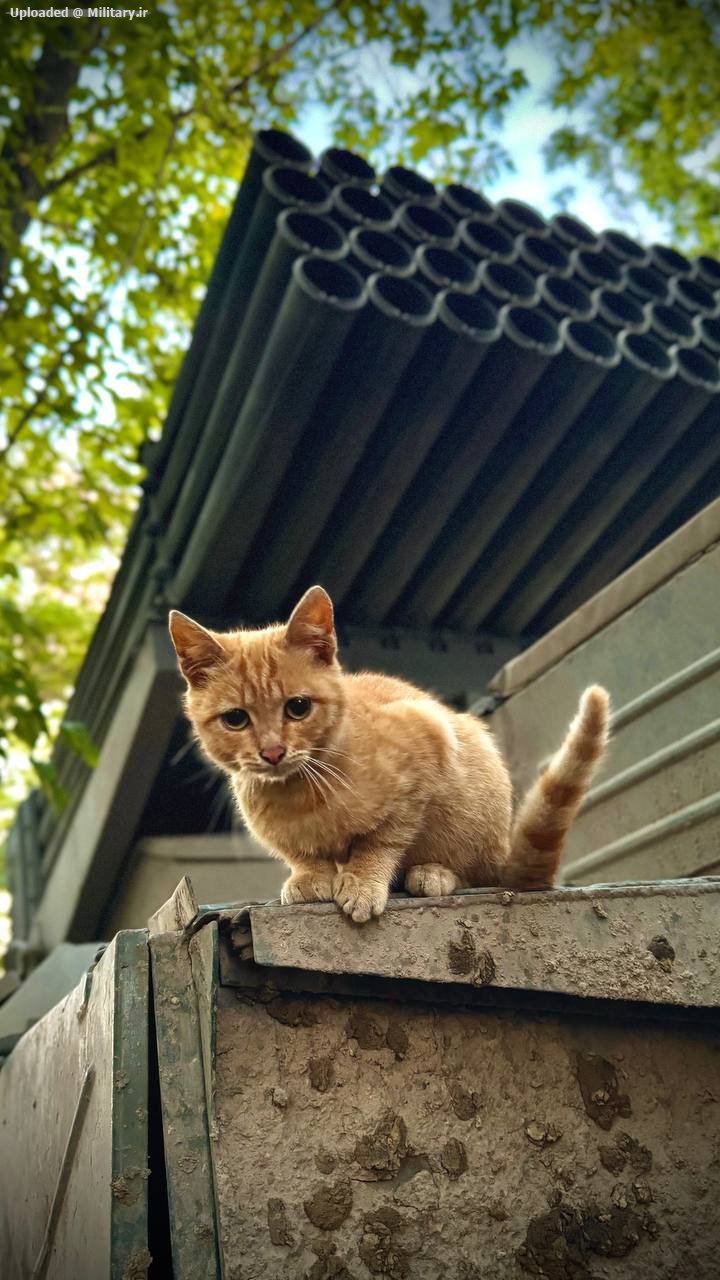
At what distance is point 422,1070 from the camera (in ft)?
6.86

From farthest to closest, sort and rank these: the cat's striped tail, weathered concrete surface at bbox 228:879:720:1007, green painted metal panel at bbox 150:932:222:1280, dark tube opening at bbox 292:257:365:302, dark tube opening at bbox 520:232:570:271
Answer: dark tube opening at bbox 520:232:570:271
dark tube opening at bbox 292:257:365:302
the cat's striped tail
weathered concrete surface at bbox 228:879:720:1007
green painted metal panel at bbox 150:932:222:1280

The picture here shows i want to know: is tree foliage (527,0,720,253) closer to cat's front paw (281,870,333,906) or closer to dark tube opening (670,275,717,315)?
dark tube opening (670,275,717,315)

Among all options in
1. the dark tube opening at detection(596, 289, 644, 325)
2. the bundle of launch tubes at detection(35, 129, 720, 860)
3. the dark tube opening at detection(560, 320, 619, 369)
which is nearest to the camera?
the bundle of launch tubes at detection(35, 129, 720, 860)

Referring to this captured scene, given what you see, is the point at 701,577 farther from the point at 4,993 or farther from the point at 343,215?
the point at 4,993

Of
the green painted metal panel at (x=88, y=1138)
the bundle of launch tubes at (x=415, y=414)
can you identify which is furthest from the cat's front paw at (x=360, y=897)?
the bundle of launch tubes at (x=415, y=414)

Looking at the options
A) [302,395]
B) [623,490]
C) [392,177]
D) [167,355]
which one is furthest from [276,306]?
[167,355]

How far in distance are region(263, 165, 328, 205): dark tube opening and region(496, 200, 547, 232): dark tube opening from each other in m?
1.21

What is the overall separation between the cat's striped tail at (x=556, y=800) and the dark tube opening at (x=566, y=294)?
2740mm

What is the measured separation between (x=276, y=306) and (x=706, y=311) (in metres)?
2.61

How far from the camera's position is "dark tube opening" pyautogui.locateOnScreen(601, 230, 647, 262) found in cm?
542

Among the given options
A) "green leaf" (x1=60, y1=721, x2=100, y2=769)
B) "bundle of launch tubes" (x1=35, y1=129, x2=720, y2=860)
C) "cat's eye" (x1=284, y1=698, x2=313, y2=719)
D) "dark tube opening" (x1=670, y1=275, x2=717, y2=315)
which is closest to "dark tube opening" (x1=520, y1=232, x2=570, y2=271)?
"bundle of launch tubes" (x1=35, y1=129, x2=720, y2=860)

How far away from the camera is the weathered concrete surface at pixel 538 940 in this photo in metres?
1.99

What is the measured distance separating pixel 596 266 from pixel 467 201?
2.53 ft

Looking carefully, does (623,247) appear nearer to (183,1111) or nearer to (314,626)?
(314,626)
